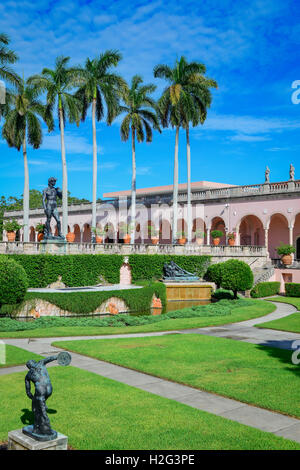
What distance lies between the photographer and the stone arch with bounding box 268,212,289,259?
41.0 metres

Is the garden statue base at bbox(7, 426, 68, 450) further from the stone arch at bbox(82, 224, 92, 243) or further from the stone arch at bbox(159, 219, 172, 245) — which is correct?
the stone arch at bbox(82, 224, 92, 243)

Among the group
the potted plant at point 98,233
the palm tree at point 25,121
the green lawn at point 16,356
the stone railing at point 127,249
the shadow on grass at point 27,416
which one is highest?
the palm tree at point 25,121

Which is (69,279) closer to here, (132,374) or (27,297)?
(27,297)

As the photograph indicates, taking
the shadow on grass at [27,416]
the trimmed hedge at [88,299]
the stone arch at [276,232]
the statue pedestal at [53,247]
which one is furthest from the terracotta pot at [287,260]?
the shadow on grass at [27,416]

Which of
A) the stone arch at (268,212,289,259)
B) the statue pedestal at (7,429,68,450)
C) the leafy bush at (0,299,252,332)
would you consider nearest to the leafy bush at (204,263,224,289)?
the leafy bush at (0,299,252,332)

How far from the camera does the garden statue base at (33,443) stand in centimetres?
515

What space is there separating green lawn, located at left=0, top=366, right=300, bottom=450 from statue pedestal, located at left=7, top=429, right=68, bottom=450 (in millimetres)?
880

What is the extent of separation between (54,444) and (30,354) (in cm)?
702

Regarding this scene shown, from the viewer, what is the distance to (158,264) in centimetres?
3206

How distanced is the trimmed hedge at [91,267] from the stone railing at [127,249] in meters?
0.85

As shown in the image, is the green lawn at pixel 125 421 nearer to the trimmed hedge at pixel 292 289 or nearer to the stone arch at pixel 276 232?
the trimmed hedge at pixel 292 289

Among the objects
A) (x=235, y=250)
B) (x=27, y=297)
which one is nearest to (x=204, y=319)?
(x=27, y=297)

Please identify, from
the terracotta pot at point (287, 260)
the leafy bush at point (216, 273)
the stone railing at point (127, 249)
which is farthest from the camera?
the terracotta pot at point (287, 260)
